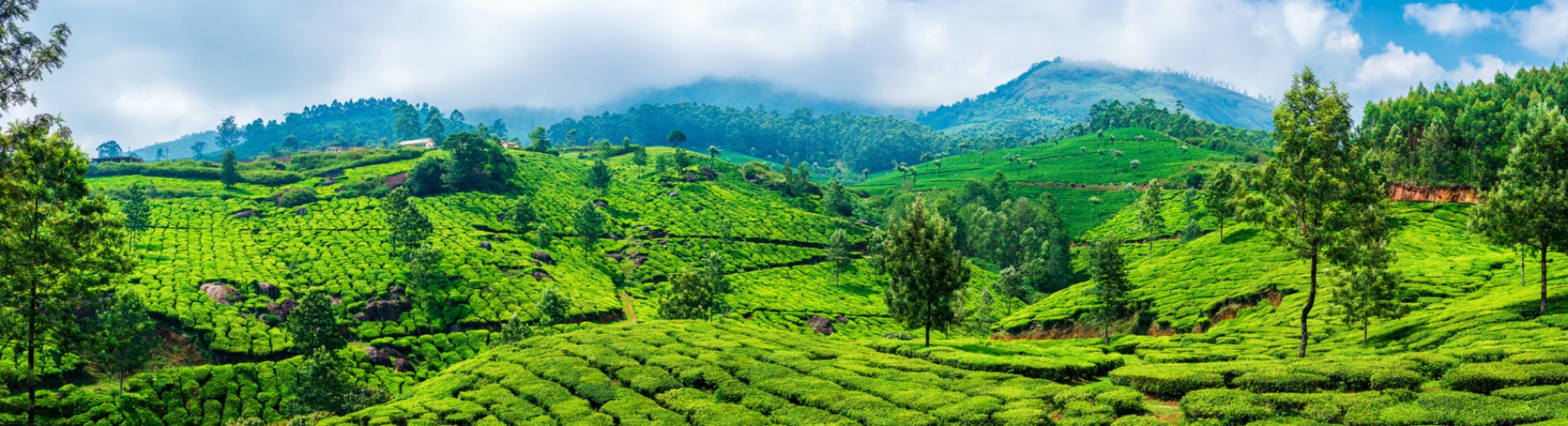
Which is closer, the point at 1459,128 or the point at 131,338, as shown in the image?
the point at 131,338

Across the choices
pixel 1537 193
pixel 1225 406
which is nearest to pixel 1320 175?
pixel 1537 193

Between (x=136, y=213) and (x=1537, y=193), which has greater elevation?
(x=136, y=213)

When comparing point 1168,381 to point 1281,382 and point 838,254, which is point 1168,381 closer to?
point 1281,382

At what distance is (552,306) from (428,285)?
23951 millimetres

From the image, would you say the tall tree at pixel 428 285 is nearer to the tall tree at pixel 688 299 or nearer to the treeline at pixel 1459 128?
the tall tree at pixel 688 299

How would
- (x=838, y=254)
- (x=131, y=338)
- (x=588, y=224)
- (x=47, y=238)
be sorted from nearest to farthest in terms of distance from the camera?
1. (x=47, y=238)
2. (x=131, y=338)
3. (x=838, y=254)
4. (x=588, y=224)

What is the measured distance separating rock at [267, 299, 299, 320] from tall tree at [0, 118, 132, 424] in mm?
55587

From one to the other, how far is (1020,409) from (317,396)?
64.5 metres

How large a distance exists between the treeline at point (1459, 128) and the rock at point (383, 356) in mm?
130893

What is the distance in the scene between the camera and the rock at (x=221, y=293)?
88875mm

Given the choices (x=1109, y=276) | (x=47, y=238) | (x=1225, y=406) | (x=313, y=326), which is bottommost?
(x=313, y=326)

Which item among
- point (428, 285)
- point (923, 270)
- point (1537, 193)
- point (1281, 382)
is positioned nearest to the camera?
point (1281, 382)

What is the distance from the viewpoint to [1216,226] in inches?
5202

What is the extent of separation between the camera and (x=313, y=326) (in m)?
77.3
